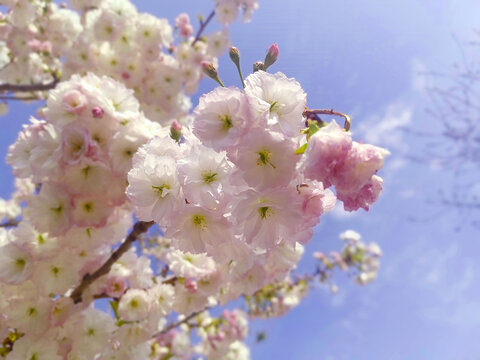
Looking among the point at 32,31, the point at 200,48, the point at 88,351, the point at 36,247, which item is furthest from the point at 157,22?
the point at 88,351

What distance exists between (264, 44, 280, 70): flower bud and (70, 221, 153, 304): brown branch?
904mm

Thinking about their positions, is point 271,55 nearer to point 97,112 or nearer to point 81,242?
point 97,112

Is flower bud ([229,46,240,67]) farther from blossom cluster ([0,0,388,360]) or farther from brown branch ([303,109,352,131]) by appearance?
brown branch ([303,109,352,131])

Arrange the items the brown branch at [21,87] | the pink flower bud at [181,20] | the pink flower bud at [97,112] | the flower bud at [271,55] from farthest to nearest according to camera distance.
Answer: the pink flower bud at [181,20]
the brown branch at [21,87]
the pink flower bud at [97,112]
the flower bud at [271,55]

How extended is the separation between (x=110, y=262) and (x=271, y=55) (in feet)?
4.39

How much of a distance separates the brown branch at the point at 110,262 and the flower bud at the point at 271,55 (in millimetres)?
904

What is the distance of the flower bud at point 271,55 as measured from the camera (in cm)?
111

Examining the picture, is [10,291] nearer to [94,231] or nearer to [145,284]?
[94,231]

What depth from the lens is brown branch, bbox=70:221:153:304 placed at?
5.48 ft

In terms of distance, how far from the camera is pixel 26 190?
15.3ft

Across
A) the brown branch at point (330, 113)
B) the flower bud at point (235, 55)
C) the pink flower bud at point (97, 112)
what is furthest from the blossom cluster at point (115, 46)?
the brown branch at point (330, 113)

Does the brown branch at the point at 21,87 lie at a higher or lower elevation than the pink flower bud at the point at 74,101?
higher

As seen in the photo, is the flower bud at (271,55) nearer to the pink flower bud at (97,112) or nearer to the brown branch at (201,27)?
the pink flower bud at (97,112)

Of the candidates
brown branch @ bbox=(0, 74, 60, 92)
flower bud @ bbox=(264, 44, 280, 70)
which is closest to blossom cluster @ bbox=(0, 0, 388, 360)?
flower bud @ bbox=(264, 44, 280, 70)
